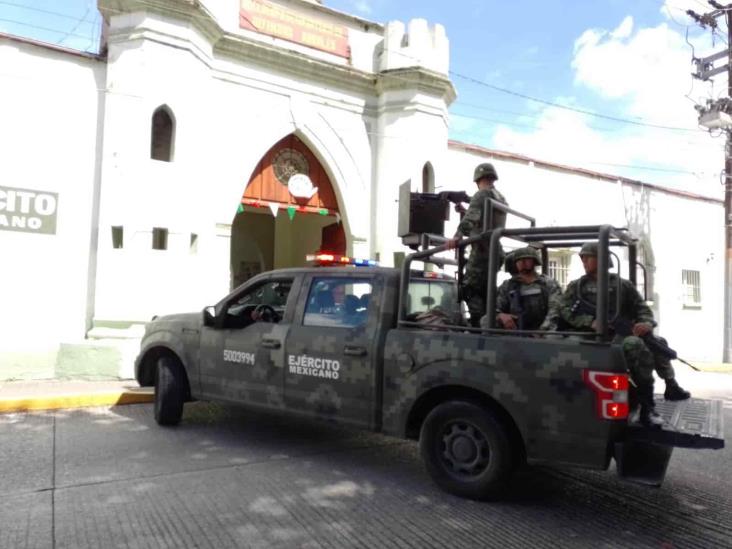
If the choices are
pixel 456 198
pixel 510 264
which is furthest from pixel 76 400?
pixel 510 264

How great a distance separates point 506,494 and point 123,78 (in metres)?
7.75

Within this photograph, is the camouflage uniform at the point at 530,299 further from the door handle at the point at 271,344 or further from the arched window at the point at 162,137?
the arched window at the point at 162,137

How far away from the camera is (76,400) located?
23.0 feet

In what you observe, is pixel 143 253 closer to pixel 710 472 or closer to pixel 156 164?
pixel 156 164

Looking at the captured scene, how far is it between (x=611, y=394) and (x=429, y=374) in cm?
121

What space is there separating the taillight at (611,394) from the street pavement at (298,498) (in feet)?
2.46

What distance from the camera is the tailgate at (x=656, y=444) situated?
3486mm

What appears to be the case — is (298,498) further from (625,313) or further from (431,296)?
(625,313)

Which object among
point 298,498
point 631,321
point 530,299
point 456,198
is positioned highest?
point 456,198

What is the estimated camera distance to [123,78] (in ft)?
28.1

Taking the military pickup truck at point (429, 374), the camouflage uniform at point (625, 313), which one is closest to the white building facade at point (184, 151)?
the military pickup truck at point (429, 374)

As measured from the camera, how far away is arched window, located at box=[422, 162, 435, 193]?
36.7 feet

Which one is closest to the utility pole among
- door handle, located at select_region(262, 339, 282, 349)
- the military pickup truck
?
the military pickup truck

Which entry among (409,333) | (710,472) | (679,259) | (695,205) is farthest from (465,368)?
(695,205)
